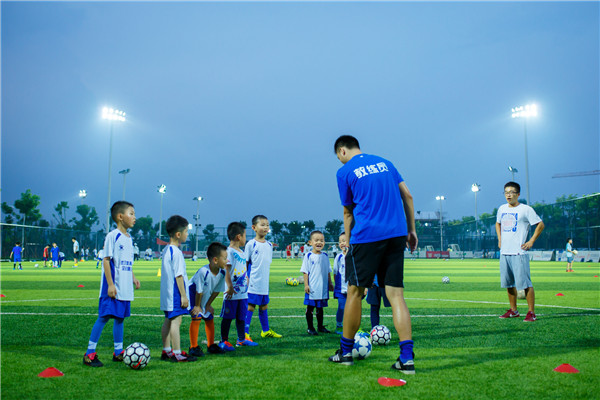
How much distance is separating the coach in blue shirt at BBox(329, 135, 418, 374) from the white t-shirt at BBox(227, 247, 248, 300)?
1.67 metres

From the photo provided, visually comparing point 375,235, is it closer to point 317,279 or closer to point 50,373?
point 317,279

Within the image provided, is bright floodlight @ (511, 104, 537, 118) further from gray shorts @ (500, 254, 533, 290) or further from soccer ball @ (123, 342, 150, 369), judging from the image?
soccer ball @ (123, 342, 150, 369)

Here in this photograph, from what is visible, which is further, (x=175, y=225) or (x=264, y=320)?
(x=264, y=320)

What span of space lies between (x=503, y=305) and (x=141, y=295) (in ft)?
31.9

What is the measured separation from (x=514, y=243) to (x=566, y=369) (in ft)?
13.9

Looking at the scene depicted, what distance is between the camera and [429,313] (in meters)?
8.91

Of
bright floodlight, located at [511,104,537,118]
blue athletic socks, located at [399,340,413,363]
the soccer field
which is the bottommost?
the soccer field

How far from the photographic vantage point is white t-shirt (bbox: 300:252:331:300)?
283 inches

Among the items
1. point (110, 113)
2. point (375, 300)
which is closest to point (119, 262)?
point (375, 300)

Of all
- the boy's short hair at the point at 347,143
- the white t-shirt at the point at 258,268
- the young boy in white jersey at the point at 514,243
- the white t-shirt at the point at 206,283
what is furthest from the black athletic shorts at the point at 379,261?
the young boy in white jersey at the point at 514,243

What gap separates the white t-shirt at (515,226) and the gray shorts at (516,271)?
0.36 ft

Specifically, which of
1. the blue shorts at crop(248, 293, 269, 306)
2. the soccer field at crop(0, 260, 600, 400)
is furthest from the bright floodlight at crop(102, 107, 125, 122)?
the blue shorts at crop(248, 293, 269, 306)

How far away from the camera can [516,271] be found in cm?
801

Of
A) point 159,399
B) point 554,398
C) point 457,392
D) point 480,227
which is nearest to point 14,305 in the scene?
point 159,399
